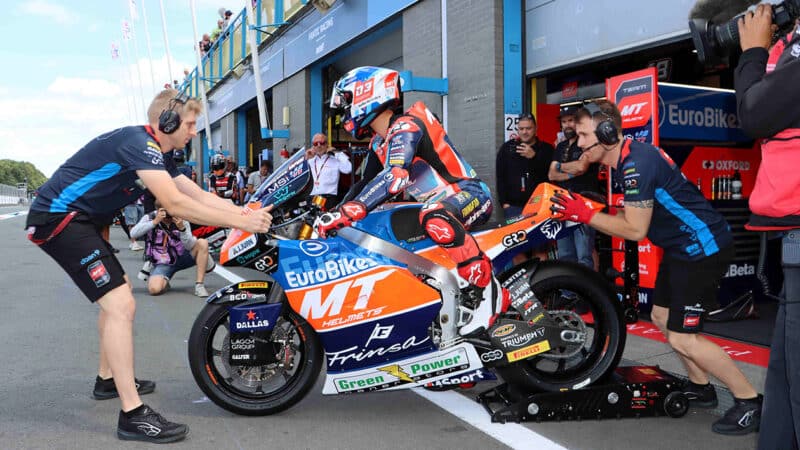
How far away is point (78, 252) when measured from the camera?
3828 millimetres

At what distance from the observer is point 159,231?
9.27m

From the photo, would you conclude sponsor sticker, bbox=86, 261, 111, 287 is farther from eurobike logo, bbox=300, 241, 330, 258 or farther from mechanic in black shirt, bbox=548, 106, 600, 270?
mechanic in black shirt, bbox=548, 106, 600, 270

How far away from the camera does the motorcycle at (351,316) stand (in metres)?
3.87

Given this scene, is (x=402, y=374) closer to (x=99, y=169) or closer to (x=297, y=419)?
(x=297, y=419)

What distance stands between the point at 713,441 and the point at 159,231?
24.9ft

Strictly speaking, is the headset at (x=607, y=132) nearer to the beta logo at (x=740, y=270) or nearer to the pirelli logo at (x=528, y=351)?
the pirelli logo at (x=528, y=351)

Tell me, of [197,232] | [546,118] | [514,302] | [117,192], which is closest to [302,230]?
[117,192]

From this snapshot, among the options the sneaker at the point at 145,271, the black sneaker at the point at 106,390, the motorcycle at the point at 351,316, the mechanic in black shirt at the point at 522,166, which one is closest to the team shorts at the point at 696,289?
the motorcycle at the point at 351,316

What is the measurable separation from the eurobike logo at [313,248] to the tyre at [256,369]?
A: 1.24 feet

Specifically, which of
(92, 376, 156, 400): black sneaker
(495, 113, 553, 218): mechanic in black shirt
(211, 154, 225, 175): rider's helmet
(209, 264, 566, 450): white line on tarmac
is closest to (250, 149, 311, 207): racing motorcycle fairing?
(209, 264, 566, 450): white line on tarmac

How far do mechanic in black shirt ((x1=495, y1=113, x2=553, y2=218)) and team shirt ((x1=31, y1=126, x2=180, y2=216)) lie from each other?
4682 millimetres

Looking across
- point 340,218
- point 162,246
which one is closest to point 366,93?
point 340,218

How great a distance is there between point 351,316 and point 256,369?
69 centimetres

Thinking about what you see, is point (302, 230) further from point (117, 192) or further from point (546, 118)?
point (546, 118)
